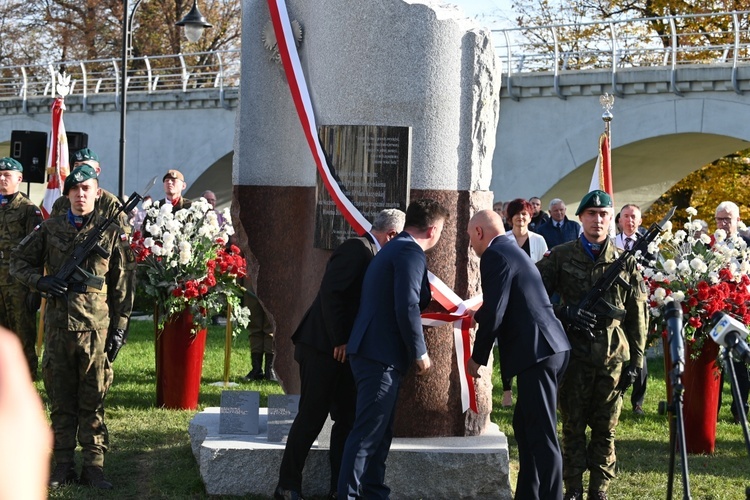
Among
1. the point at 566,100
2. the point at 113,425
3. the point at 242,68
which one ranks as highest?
the point at 566,100

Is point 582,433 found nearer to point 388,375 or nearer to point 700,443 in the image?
point 388,375

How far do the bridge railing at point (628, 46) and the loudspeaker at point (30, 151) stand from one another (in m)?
10.1

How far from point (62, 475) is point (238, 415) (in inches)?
46.6

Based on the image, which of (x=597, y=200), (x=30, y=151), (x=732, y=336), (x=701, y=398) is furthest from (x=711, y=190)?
(x=732, y=336)

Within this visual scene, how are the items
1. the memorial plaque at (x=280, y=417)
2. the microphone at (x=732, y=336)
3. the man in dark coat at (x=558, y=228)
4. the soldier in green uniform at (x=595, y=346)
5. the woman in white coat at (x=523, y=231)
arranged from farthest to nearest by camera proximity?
the man in dark coat at (x=558, y=228)
the woman in white coat at (x=523, y=231)
the memorial plaque at (x=280, y=417)
the soldier in green uniform at (x=595, y=346)
the microphone at (x=732, y=336)

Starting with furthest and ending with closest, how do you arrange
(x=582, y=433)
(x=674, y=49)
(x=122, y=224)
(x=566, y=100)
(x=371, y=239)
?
(x=566, y=100)
(x=674, y=49)
(x=122, y=224)
(x=582, y=433)
(x=371, y=239)

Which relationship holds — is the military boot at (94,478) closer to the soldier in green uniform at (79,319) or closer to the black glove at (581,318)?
the soldier in green uniform at (79,319)

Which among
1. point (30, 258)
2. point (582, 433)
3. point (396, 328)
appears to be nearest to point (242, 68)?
point (30, 258)

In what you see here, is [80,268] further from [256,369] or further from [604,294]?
[256,369]

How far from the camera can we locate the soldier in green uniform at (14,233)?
35.2ft

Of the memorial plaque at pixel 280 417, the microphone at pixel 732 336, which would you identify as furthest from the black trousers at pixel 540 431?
the microphone at pixel 732 336

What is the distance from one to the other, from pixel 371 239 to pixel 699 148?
70.6ft

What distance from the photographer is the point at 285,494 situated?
678 centimetres

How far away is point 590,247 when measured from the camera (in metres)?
7.27
